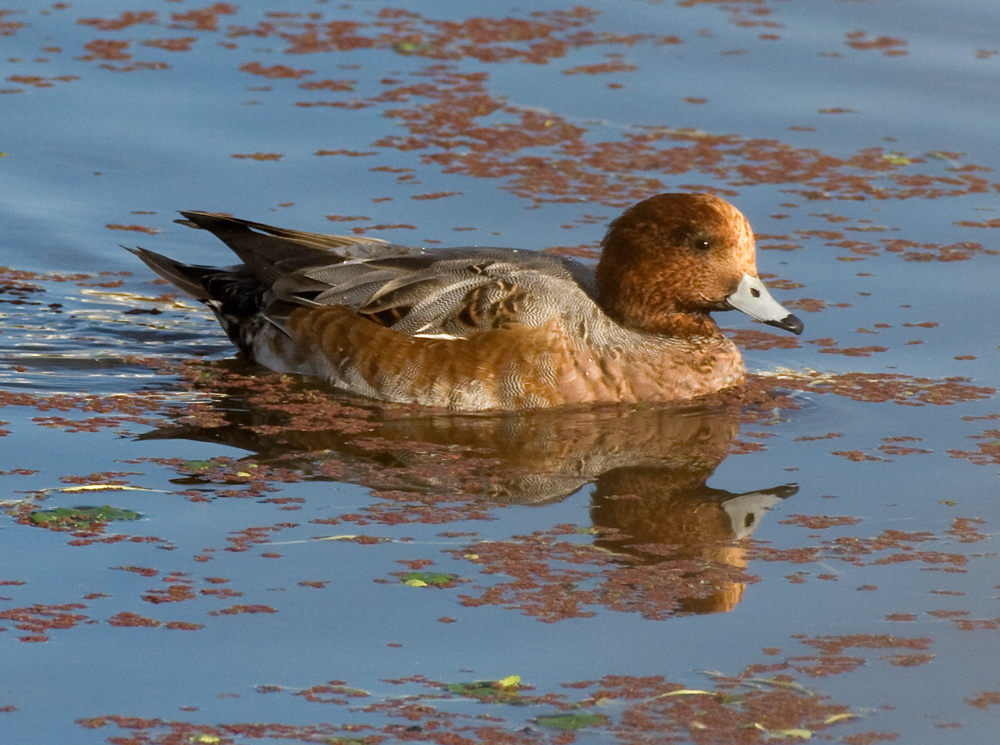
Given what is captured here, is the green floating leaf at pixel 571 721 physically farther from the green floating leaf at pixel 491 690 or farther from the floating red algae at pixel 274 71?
the floating red algae at pixel 274 71

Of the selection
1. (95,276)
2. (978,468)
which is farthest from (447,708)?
(95,276)

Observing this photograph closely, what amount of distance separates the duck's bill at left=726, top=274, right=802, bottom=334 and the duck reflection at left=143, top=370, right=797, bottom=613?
49 cm

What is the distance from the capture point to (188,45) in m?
13.1

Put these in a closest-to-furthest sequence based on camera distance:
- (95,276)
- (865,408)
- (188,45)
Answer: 1. (865,408)
2. (95,276)
3. (188,45)

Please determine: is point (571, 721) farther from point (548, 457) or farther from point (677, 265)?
point (677, 265)

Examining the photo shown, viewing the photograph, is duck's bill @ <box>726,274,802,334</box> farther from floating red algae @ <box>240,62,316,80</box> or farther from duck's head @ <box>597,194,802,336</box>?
floating red algae @ <box>240,62,316,80</box>

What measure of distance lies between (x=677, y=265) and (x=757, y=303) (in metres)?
0.43

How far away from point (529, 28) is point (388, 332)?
591cm

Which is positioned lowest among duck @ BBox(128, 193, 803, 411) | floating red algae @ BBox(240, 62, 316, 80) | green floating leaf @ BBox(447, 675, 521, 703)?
green floating leaf @ BBox(447, 675, 521, 703)

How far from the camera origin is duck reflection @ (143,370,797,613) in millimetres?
6809

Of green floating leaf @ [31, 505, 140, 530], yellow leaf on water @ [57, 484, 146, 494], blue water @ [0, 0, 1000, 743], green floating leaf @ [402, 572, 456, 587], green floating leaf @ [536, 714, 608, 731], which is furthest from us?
yellow leaf on water @ [57, 484, 146, 494]

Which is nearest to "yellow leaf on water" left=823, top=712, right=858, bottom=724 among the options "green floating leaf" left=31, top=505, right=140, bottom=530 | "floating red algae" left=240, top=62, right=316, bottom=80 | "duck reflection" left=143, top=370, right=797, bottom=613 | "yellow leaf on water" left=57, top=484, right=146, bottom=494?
"duck reflection" left=143, top=370, right=797, bottom=613

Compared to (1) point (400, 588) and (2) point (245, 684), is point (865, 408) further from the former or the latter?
(2) point (245, 684)

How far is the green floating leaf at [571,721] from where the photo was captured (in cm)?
515
